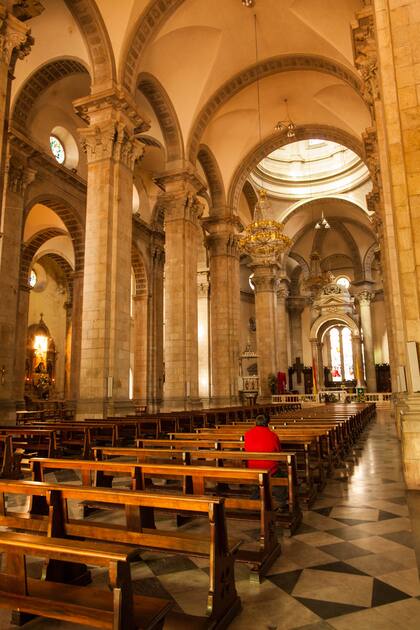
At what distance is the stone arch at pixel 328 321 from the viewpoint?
32.3m

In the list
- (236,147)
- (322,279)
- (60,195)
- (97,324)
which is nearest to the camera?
(97,324)

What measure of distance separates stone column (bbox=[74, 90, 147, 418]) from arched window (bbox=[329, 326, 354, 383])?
2945 centimetres

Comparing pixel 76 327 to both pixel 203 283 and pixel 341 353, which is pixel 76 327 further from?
pixel 341 353

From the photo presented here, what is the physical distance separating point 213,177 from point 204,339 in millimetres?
8516

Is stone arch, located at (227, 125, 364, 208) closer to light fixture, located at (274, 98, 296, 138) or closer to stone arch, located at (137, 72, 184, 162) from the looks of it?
light fixture, located at (274, 98, 296, 138)

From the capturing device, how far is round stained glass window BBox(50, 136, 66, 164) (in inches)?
707

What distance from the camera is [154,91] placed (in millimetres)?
16312

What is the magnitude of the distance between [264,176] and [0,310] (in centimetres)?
2054

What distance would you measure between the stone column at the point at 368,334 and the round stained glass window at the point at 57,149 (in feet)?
77.7

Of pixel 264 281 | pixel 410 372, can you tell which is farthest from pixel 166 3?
pixel 264 281

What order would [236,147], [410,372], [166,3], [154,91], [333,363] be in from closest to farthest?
[410,372] < [166,3] < [154,91] < [236,147] < [333,363]

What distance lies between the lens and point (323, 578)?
291 centimetres

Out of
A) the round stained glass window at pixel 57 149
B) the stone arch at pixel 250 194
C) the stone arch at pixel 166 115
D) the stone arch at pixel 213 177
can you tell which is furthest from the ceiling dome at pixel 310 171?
the round stained glass window at pixel 57 149

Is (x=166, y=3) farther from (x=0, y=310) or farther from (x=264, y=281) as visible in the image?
(x=264, y=281)
